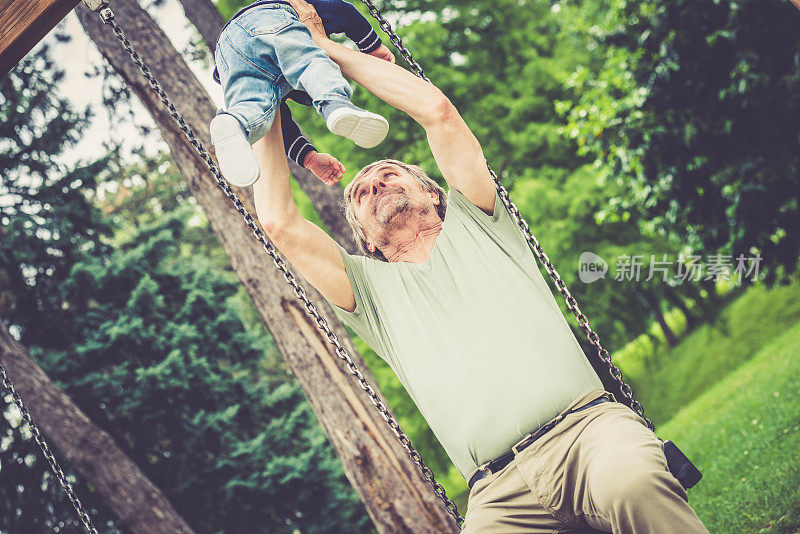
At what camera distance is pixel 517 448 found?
7.18ft

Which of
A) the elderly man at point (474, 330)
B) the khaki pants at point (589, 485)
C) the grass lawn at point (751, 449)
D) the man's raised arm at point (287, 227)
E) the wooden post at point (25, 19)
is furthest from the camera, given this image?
the grass lawn at point (751, 449)

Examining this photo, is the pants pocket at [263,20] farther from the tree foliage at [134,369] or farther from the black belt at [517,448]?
the tree foliage at [134,369]

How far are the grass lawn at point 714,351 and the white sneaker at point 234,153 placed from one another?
1287 centimetres

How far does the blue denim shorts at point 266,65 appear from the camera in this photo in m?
2.14

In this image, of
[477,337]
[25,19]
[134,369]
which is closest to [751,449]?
[477,337]

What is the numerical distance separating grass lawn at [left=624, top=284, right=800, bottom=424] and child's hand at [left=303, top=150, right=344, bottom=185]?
40.0 feet

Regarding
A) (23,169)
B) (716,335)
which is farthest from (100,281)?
(716,335)

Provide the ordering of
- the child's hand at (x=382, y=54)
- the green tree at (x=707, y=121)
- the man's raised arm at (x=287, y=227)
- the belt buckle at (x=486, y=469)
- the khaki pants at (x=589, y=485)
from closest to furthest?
the khaki pants at (x=589, y=485) → the belt buckle at (x=486, y=469) → the man's raised arm at (x=287, y=227) → the child's hand at (x=382, y=54) → the green tree at (x=707, y=121)

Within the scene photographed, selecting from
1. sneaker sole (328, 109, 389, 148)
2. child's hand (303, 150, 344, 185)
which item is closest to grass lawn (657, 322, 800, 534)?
child's hand (303, 150, 344, 185)

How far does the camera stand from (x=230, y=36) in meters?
2.28

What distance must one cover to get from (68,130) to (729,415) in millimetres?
9797

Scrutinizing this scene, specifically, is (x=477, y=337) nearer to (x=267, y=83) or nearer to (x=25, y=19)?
(x=267, y=83)

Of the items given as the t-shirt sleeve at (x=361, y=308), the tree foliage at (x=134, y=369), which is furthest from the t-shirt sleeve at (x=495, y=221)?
the tree foliage at (x=134, y=369)

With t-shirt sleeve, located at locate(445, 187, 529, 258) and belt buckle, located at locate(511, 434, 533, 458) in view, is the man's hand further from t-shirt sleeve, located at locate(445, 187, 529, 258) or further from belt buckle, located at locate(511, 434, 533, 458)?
belt buckle, located at locate(511, 434, 533, 458)
